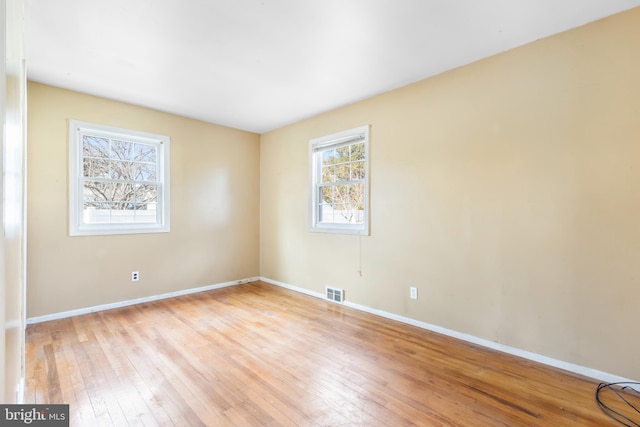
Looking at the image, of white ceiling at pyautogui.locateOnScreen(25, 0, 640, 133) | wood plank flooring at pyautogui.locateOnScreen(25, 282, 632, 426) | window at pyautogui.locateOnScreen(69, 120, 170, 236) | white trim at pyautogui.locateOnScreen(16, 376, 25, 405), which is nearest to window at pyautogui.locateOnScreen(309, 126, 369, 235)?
white ceiling at pyautogui.locateOnScreen(25, 0, 640, 133)

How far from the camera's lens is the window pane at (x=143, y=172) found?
3.90 meters

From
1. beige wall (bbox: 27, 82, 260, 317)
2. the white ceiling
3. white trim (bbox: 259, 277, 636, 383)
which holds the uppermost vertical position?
the white ceiling

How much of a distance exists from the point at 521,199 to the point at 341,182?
6.96 feet

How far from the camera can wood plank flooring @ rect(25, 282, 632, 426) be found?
176cm

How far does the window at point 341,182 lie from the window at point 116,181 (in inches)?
84.6

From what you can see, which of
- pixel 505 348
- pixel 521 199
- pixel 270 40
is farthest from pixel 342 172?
pixel 505 348

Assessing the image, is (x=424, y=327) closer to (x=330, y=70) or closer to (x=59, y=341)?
(x=330, y=70)

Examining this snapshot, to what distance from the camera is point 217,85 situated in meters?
3.27

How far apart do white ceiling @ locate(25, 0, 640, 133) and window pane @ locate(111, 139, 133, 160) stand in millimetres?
642

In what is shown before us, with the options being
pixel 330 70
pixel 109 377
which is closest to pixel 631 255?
pixel 330 70

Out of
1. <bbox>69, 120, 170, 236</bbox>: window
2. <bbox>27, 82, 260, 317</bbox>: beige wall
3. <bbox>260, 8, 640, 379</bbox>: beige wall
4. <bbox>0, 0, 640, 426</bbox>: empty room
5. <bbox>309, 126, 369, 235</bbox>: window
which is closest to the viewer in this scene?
<bbox>0, 0, 640, 426</bbox>: empty room

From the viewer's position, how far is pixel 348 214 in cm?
396

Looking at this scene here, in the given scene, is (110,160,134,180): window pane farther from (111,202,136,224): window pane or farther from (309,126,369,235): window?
(309,126,369,235): window

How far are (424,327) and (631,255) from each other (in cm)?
176
